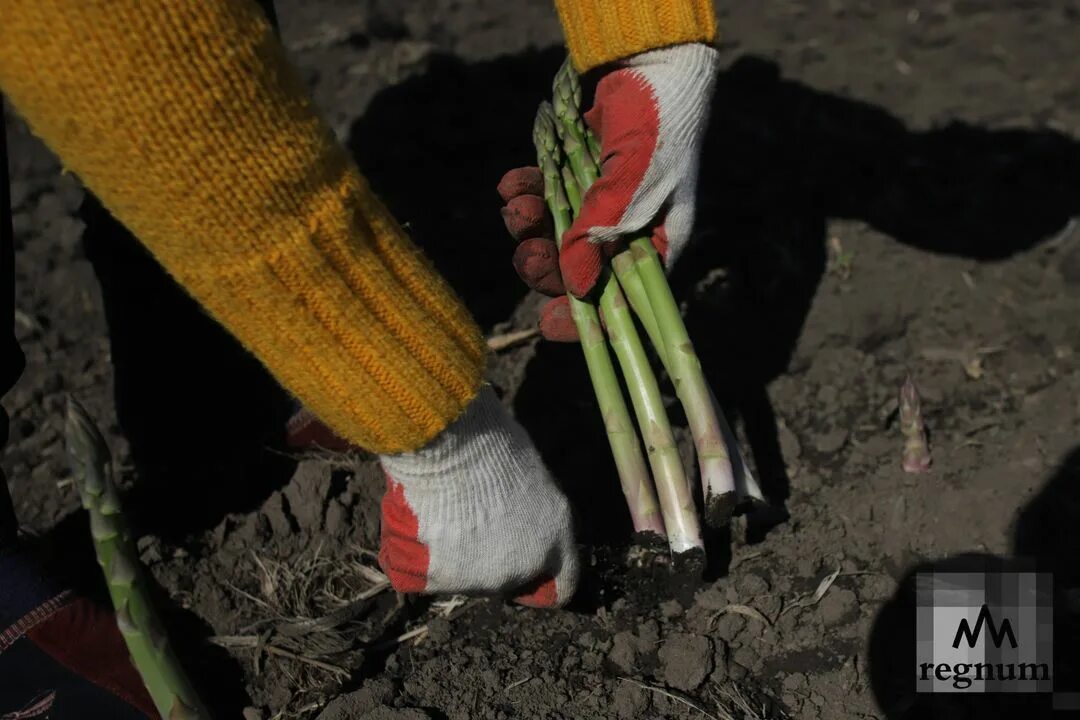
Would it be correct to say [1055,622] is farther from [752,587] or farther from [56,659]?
[56,659]

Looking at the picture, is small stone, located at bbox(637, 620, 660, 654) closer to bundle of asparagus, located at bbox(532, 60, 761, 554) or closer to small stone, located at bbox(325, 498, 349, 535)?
bundle of asparagus, located at bbox(532, 60, 761, 554)

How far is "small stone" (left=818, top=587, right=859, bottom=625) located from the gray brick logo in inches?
4.7

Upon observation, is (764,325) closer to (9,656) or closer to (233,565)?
(233,565)

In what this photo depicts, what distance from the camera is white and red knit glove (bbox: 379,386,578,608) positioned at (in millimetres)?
1613

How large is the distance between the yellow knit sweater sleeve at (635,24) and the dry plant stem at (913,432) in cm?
87

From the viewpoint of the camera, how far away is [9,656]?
5.95ft

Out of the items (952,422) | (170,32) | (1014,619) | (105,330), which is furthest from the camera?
(105,330)

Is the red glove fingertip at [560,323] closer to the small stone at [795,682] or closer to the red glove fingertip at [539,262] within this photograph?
the red glove fingertip at [539,262]

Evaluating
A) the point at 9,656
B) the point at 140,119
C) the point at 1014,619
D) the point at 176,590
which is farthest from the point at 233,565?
the point at 1014,619

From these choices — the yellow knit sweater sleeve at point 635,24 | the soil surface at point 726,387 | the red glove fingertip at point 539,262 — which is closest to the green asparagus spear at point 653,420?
the red glove fingertip at point 539,262

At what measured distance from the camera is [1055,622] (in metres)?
1.90

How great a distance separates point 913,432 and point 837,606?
45 cm

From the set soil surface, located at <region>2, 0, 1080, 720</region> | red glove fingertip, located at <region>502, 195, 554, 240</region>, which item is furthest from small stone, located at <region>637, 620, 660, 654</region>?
red glove fingertip, located at <region>502, 195, 554, 240</region>

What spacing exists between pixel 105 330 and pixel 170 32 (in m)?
1.86
